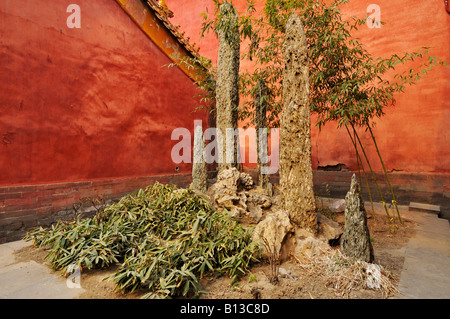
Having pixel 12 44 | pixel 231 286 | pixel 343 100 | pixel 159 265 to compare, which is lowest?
pixel 231 286

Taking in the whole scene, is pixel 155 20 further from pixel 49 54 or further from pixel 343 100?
pixel 343 100

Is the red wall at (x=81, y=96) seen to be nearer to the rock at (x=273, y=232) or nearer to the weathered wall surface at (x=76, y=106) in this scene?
the weathered wall surface at (x=76, y=106)

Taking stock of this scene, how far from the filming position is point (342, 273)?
246cm

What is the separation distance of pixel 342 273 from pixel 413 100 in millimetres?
5301

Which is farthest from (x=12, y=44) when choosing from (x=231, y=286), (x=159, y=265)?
(x=231, y=286)

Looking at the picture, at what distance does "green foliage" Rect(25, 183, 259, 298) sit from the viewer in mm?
2340

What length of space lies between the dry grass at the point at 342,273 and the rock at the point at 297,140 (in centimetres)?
69

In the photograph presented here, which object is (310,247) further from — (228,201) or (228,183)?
(228,183)

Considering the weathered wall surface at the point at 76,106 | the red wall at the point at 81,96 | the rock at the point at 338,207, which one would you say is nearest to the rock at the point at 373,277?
the rock at the point at 338,207

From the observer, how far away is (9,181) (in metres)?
3.83

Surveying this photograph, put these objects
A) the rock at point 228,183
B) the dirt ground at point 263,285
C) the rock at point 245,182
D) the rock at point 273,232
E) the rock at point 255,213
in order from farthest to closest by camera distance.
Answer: the rock at point 245,182, the rock at point 228,183, the rock at point 255,213, the rock at point 273,232, the dirt ground at point 263,285

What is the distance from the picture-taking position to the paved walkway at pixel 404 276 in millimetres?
2275

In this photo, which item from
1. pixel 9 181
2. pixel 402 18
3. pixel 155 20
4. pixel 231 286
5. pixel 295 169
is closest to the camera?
pixel 231 286
